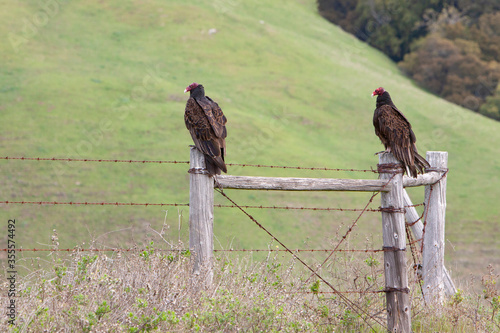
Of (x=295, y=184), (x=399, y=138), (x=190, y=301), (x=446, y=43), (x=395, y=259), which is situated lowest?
(x=190, y=301)

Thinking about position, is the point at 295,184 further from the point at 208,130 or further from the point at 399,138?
the point at 399,138

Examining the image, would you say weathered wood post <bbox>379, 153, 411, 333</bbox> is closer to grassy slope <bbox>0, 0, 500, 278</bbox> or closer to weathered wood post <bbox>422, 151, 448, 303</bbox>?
weathered wood post <bbox>422, 151, 448, 303</bbox>

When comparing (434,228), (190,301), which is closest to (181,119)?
(434,228)

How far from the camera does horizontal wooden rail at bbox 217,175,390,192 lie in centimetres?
514

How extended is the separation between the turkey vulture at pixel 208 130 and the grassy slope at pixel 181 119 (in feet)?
27.3

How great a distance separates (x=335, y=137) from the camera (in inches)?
1323

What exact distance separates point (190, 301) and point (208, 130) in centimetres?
169

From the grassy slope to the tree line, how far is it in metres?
3.73

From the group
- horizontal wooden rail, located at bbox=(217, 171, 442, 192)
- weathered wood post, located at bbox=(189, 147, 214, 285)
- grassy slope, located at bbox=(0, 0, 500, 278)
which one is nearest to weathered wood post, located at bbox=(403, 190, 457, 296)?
horizontal wooden rail, located at bbox=(217, 171, 442, 192)

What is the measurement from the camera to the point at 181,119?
2942 cm

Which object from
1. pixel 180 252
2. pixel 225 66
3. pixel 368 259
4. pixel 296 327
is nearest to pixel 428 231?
pixel 368 259

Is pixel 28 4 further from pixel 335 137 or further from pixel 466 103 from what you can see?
pixel 466 103

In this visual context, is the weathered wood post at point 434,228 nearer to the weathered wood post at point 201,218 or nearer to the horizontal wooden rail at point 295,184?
the horizontal wooden rail at point 295,184

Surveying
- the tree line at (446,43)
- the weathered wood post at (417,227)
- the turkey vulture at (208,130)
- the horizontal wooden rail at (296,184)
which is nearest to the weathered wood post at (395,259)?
the horizontal wooden rail at (296,184)
